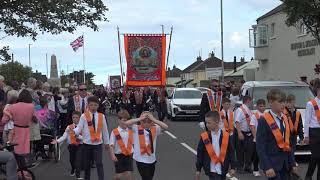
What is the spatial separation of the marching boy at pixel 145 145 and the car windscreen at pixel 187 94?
73.7ft

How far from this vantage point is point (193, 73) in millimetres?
135875

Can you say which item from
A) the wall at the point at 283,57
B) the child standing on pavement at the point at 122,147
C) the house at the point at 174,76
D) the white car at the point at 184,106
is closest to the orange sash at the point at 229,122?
the child standing on pavement at the point at 122,147

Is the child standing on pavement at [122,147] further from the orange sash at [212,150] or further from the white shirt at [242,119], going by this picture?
the white shirt at [242,119]

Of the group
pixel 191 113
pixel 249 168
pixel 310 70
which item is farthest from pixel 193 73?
pixel 249 168

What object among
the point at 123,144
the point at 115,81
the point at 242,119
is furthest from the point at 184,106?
the point at 115,81

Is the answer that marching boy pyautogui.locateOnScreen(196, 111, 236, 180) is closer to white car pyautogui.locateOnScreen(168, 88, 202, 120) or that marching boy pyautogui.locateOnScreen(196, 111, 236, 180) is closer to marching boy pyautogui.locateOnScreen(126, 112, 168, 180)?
marching boy pyautogui.locateOnScreen(126, 112, 168, 180)

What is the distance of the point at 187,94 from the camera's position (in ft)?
104

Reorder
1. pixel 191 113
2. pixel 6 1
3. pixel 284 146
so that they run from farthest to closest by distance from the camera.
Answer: pixel 191 113
pixel 6 1
pixel 284 146

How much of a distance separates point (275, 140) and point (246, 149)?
5140 mm

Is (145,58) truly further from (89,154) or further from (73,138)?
(89,154)

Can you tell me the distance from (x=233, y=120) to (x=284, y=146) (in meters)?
5.11

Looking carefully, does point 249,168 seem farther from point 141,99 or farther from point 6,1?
point 141,99

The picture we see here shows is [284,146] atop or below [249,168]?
atop

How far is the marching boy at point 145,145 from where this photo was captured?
28.3ft
